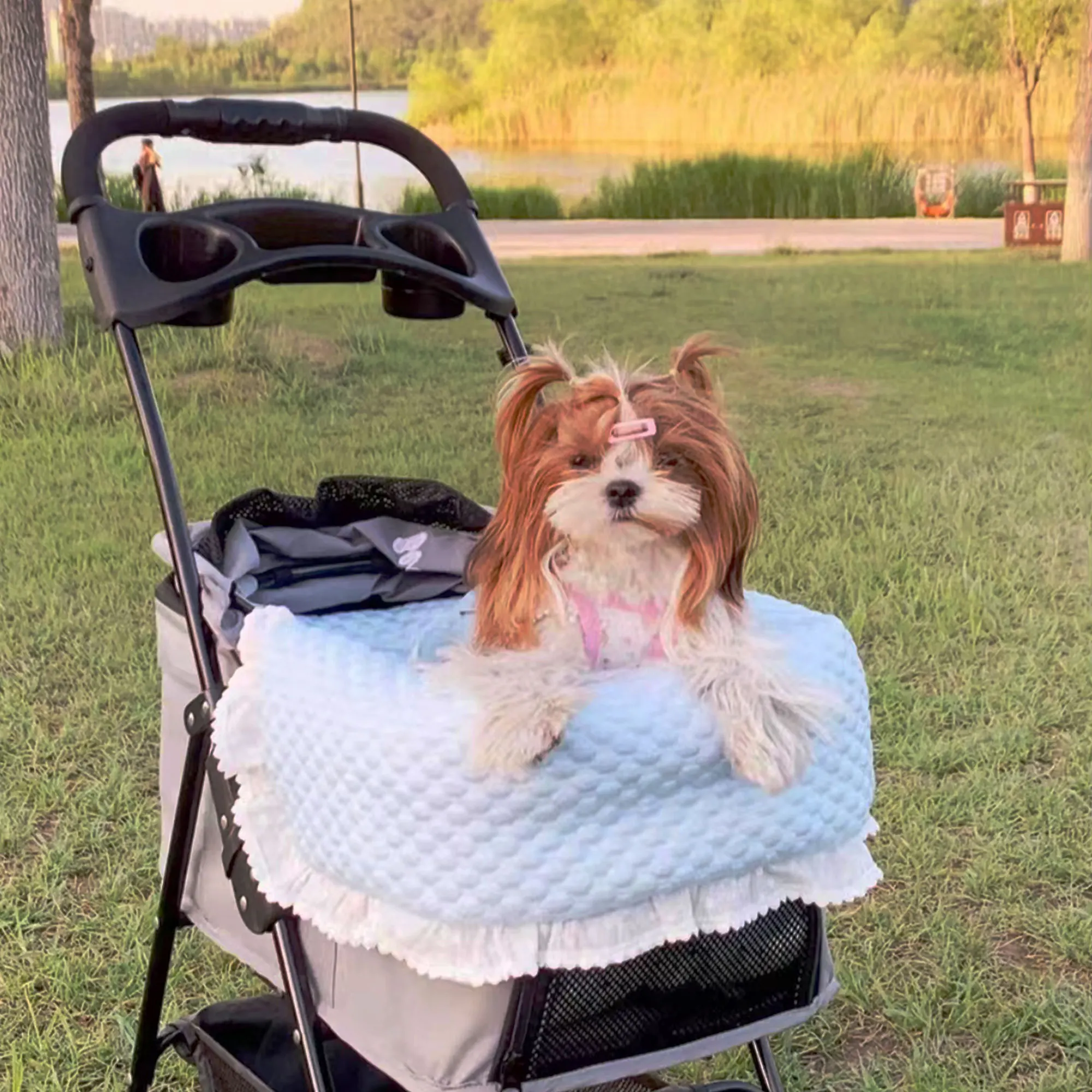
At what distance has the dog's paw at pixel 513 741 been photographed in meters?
1.19

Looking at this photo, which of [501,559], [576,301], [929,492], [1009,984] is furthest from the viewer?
[576,301]

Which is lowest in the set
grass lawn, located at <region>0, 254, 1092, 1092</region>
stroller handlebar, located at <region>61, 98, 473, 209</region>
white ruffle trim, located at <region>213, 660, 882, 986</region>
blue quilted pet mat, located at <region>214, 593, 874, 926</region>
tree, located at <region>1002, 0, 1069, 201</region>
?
grass lawn, located at <region>0, 254, 1092, 1092</region>

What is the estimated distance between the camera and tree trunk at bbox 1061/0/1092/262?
506cm

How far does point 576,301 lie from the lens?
495 cm

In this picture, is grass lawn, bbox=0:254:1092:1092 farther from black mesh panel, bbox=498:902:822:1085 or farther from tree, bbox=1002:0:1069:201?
black mesh panel, bbox=498:902:822:1085

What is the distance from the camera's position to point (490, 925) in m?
1.23

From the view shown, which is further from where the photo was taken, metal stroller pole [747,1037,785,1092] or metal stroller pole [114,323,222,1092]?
metal stroller pole [747,1037,785,1092]

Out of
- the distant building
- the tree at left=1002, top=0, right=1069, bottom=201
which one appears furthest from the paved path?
the distant building

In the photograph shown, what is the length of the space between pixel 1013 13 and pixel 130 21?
283 cm

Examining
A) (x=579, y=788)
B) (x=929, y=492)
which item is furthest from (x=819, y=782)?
(x=929, y=492)

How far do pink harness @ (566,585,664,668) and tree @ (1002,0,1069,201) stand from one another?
4243 millimetres

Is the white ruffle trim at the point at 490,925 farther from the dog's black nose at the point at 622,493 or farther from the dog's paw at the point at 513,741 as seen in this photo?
the dog's black nose at the point at 622,493

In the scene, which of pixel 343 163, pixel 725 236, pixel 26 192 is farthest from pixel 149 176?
pixel 725 236

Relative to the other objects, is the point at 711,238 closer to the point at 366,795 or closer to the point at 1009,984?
the point at 1009,984
